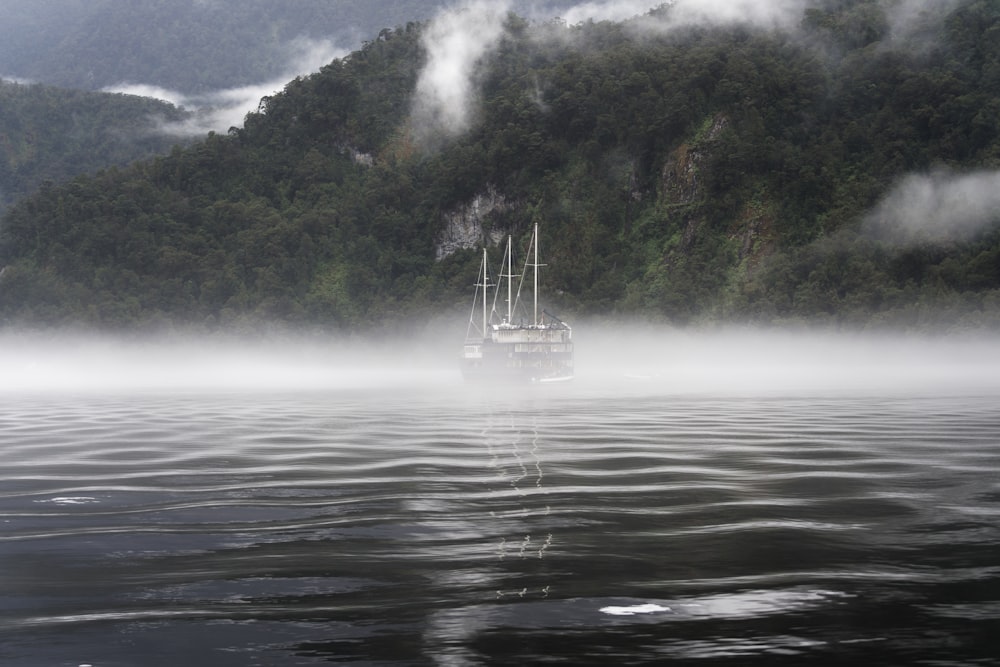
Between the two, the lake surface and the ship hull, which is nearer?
the lake surface

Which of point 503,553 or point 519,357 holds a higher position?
point 519,357

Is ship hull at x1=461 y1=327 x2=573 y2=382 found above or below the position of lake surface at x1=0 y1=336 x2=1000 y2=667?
above

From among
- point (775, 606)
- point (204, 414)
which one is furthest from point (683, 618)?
point (204, 414)

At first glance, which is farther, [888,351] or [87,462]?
[888,351]

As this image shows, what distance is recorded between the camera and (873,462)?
25828mm

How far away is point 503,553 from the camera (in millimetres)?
14406

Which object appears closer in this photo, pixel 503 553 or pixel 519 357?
pixel 503 553

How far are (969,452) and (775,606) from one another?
19088 mm

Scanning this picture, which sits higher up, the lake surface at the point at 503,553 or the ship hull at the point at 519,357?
the ship hull at the point at 519,357

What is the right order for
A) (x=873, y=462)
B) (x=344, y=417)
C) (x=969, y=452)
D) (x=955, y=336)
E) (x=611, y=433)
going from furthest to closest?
1. (x=955, y=336)
2. (x=344, y=417)
3. (x=611, y=433)
4. (x=969, y=452)
5. (x=873, y=462)

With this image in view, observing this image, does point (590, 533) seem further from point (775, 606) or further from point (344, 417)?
point (344, 417)

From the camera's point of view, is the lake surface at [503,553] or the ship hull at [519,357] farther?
the ship hull at [519,357]

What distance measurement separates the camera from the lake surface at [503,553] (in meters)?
10.2

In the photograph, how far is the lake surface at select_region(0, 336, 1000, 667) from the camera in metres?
10.2
